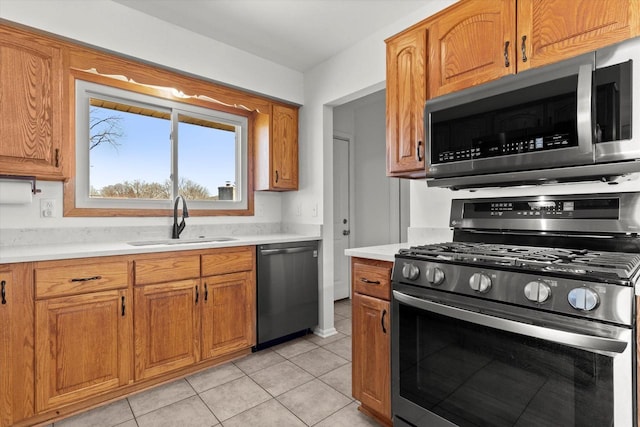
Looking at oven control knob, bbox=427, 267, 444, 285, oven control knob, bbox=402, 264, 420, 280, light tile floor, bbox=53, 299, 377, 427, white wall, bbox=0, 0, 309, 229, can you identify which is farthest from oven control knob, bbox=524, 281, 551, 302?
white wall, bbox=0, 0, 309, 229

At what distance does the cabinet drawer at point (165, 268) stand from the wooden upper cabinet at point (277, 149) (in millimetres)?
1124

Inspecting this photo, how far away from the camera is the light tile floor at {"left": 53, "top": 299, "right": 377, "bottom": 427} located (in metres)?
1.87

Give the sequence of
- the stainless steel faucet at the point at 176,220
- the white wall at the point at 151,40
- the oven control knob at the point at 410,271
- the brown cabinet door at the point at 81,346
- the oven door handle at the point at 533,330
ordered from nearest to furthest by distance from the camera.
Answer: the oven door handle at the point at 533,330, the oven control knob at the point at 410,271, the brown cabinet door at the point at 81,346, the white wall at the point at 151,40, the stainless steel faucet at the point at 176,220

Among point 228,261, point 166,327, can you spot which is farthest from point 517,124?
point 166,327

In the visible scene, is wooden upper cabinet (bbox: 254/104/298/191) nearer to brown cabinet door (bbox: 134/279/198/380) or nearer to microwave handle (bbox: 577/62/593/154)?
brown cabinet door (bbox: 134/279/198/380)

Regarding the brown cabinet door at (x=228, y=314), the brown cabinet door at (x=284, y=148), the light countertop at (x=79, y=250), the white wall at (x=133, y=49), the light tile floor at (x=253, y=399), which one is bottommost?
the light tile floor at (x=253, y=399)

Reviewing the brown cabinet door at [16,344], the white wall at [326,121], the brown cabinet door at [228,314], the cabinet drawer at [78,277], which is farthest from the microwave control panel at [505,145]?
the brown cabinet door at [16,344]

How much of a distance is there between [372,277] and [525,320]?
78 centimetres

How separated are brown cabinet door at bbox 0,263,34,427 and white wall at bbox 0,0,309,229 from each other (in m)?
0.63

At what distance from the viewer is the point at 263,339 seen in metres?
2.77

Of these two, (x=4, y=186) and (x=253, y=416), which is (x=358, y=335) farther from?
(x=4, y=186)

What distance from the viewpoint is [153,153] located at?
2900 millimetres

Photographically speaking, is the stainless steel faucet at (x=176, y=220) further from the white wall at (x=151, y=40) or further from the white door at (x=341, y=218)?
the white door at (x=341, y=218)

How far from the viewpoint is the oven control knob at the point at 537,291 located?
1.11 m
